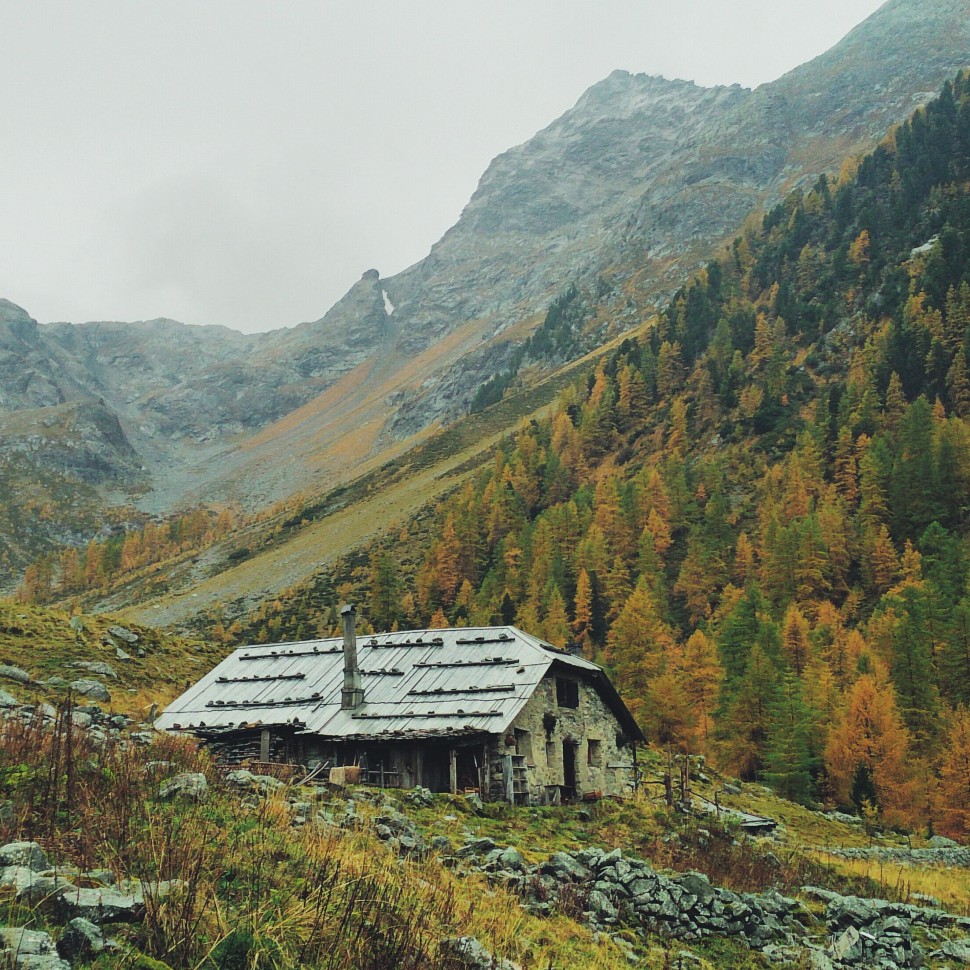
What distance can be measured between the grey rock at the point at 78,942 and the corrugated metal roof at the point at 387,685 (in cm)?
2185

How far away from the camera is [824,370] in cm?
11656

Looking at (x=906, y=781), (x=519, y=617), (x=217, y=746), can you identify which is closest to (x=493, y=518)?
(x=519, y=617)

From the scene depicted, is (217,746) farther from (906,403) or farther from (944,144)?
(944,144)

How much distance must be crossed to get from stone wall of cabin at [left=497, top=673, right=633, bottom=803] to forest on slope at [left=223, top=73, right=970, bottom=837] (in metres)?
19.2

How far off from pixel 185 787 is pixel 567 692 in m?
23.4

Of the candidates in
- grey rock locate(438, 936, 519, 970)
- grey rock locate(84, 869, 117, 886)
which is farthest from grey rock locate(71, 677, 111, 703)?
grey rock locate(438, 936, 519, 970)

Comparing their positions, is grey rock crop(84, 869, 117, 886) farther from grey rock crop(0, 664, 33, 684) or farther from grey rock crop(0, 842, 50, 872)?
grey rock crop(0, 664, 33, 684)

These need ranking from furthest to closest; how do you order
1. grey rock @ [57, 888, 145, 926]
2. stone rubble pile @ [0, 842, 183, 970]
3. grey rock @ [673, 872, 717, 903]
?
grey rock @ [673, 872, 717, 903]
grey rock @ [57, 888, 145, 926]
stone rubble pile @ [0, 842, 183, 970]

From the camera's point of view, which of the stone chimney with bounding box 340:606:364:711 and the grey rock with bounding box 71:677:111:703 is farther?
the stone chimney with bounding box 340:606:364:711

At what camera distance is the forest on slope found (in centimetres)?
5319

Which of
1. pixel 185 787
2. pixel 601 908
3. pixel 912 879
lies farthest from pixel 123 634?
pixel 912 879

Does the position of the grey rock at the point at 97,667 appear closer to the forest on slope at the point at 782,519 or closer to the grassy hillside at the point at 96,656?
the grassy hillside at the point at 96,656

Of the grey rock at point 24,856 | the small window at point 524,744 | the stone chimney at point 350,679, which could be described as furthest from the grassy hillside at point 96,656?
the grey rock at point 24,856

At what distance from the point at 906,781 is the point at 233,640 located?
7390cm
